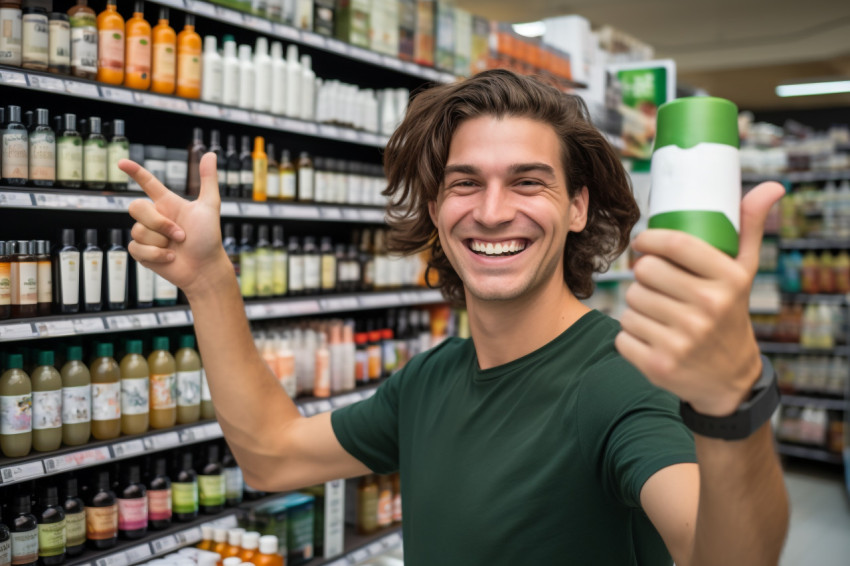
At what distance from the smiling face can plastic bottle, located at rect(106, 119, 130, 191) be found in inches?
59.7

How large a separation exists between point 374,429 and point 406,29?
8.53 ft

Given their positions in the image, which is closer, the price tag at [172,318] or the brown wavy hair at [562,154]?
the brown wavy hair at [562,154]

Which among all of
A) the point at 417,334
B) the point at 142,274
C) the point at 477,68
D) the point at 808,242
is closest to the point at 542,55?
the point at 477,68

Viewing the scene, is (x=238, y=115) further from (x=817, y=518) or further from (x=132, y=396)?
(x=817, y=518)

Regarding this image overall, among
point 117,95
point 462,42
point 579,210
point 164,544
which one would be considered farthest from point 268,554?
point 462,42

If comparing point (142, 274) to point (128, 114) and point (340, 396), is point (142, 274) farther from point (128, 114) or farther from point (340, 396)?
point (340, 396)

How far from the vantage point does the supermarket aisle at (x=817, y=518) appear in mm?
4852

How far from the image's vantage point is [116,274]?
2570mm

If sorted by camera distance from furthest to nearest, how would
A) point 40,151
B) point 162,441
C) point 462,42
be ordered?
point 462,42 → point 162,441 → point 40,151

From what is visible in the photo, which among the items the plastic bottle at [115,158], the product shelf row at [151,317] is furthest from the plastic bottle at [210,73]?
the product shelf row at [151,317]

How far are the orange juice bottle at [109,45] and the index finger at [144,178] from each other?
1.33 metres

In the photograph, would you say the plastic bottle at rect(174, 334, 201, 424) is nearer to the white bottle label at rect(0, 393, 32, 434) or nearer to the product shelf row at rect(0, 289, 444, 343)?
the product shelf row at rect(0, 289, 444, 343)

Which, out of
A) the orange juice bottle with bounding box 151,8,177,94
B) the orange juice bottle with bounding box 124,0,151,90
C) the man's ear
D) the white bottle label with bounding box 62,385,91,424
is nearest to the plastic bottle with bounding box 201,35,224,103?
the orange juice bottle with bounding box 151,8,177,94

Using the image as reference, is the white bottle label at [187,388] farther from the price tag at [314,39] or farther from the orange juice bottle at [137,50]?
the price tag at [314,39]
